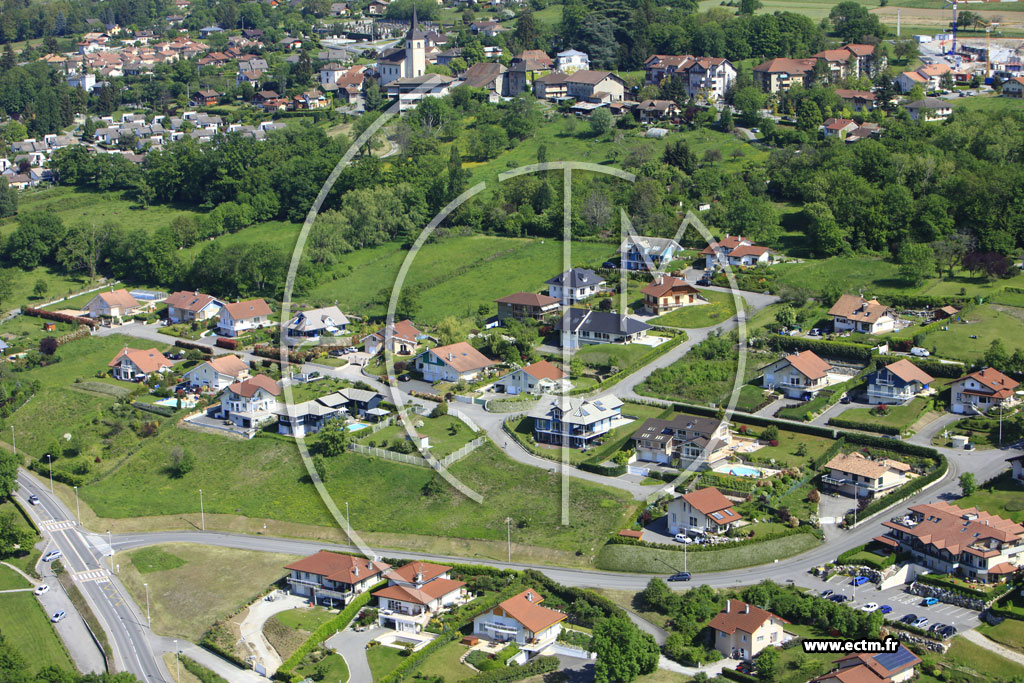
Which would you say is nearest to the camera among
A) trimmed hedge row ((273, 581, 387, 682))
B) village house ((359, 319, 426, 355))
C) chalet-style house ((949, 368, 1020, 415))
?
trimmed hedge row ((273, 581, 387, 682))

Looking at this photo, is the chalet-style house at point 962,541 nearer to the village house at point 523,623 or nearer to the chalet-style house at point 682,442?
the chalet-style house at point 682,442

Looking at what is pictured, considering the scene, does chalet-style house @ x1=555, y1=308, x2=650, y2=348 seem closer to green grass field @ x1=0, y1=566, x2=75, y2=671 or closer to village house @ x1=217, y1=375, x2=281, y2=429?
village house @ x1=217, y1=375, x2=281, y2=429

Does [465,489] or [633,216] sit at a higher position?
[633,216]

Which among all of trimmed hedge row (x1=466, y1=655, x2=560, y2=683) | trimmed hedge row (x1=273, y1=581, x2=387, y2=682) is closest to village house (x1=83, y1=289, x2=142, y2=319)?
trimmed hedge row (x1=273, y1=581, x2=387, y2=682)

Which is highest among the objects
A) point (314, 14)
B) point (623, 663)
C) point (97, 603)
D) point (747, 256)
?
point (314, 14)

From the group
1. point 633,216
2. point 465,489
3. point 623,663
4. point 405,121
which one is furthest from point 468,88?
point 623,663

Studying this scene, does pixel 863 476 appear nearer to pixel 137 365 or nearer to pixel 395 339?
pixel 395 339

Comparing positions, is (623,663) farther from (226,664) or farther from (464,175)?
(464,175)
